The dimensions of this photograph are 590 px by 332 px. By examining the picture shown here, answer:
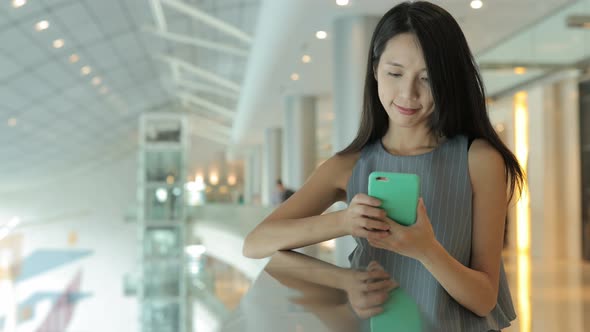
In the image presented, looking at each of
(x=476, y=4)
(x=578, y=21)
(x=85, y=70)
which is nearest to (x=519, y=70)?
(x=578, y=21)

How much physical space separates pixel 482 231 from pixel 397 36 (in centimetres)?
55

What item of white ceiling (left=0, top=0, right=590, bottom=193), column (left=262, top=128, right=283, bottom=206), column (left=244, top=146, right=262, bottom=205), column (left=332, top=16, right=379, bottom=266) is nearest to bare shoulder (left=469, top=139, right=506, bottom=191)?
white ceiling (left=0, top=0, right=590, bottom=193)

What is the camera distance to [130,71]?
30812 mm

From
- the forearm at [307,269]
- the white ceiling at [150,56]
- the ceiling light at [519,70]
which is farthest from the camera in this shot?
the ceiling light at [519,70]

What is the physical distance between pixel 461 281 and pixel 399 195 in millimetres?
251

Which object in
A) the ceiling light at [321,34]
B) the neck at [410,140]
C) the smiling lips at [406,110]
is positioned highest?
the ceiling light at [321,34]

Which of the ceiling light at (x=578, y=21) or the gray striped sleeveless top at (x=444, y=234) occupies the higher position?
the ceiling light at (x=578, y=21)

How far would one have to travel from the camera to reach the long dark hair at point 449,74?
1532 millimetres

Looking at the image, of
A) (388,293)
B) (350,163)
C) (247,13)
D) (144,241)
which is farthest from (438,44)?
(144,241)

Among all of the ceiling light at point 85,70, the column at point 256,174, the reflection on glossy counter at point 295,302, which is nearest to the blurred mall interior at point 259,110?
the reflection on glossy counter at point 295,302

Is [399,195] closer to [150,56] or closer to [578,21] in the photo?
[578,21]

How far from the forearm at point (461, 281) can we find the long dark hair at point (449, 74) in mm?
322

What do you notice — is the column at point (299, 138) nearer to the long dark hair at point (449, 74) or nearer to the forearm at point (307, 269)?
the forearm at point (307, 269)

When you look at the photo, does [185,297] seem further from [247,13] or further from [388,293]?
[388,293]
